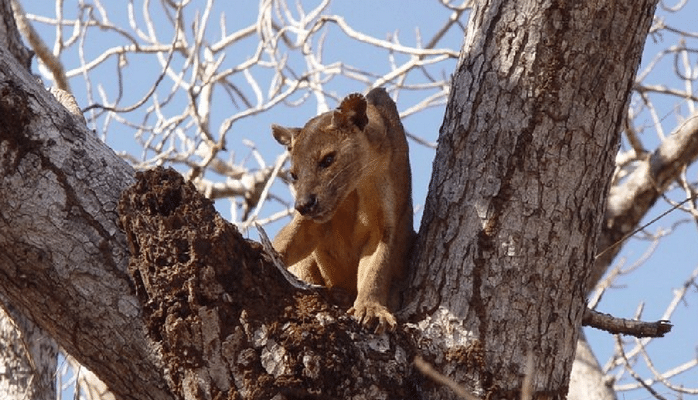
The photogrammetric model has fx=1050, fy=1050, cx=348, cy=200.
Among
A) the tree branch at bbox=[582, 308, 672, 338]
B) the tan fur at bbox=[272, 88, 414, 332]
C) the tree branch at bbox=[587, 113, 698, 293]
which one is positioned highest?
the tree branch at bbox=[587, 113, 698, 293]

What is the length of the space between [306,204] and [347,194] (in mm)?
337

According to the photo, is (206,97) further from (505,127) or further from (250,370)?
(250,370)

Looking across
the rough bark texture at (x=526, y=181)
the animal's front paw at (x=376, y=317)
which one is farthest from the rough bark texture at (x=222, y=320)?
the rough bark texture at (x=526, y=181)

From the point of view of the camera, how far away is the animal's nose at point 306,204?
4.43m

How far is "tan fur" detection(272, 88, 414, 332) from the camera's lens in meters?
4.65

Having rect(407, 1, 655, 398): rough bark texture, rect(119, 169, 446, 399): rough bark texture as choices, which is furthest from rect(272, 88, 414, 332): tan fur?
rect(119, 169, 446, 399): rough bark texture

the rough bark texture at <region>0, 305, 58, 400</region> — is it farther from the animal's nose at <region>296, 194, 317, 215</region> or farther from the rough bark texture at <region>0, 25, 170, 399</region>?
the rough bark texture at <region>0, 25, 170, 399</region>

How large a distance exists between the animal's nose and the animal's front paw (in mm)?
692

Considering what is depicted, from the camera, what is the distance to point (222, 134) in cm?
675

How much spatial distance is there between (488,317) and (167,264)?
1142 millimetres

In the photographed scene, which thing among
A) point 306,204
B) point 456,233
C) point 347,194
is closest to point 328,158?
point 347,194

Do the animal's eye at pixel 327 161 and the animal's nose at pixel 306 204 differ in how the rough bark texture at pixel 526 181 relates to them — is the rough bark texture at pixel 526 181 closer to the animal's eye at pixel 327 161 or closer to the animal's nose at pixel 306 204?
the animal's nose at pixel 306 204

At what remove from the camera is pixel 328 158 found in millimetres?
4812

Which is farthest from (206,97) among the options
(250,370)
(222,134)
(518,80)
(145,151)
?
(250,370)
